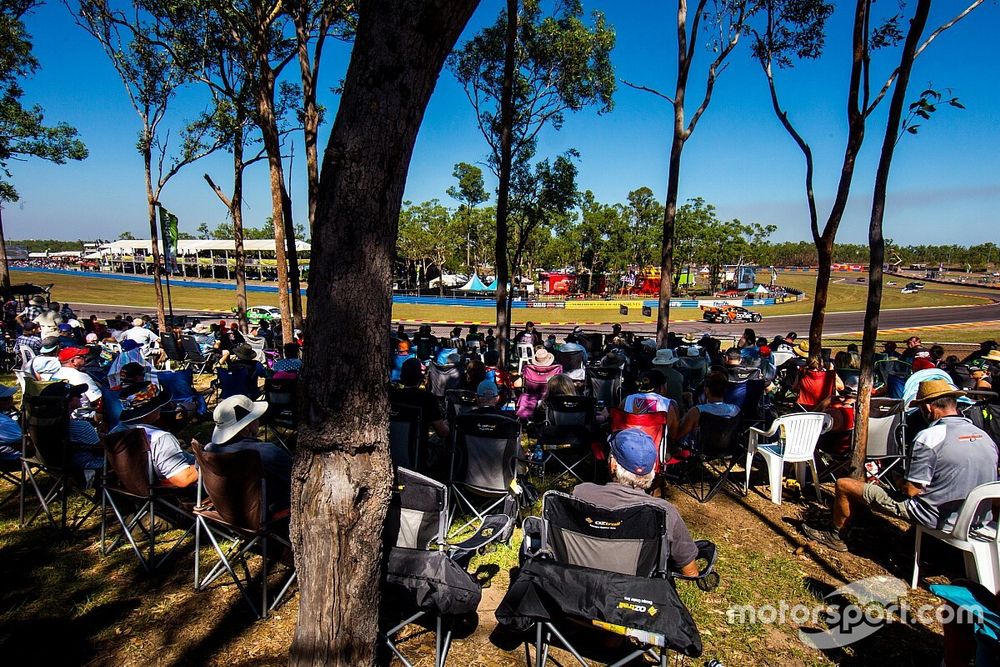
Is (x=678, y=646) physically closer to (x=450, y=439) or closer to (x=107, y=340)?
(x=450, y=439)

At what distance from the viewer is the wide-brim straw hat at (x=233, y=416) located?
377 cm

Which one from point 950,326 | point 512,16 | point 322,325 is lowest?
point 950,326

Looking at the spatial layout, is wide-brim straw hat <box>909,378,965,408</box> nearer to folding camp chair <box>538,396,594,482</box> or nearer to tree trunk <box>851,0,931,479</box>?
tree trunk <box>851,0,931,479</box>

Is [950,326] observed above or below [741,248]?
below

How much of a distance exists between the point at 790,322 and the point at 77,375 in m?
38.0

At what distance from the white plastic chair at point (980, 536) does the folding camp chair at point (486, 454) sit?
320 cm

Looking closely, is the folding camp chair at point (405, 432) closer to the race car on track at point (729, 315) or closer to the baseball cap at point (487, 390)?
the baseball cap at point (487, 390)

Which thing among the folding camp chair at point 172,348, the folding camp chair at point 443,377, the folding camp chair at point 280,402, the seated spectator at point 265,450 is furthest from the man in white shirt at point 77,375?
the folding camp chair at point 172,348

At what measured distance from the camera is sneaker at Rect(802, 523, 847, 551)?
4.58m

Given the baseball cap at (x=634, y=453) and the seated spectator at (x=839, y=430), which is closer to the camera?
the baseball cap at (x=634, y=453)

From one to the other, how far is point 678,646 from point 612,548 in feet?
1.85

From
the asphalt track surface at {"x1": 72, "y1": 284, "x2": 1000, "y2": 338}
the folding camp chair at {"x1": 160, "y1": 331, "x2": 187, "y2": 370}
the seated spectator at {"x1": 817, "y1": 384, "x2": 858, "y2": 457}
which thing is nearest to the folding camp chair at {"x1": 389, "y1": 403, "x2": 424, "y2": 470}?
the seated spectator at {"x1": 817, "y1": 384, "x2": 858, "y2": 457}

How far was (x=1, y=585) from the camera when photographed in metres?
3.88

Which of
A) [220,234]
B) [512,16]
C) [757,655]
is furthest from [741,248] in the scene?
[220,234]
